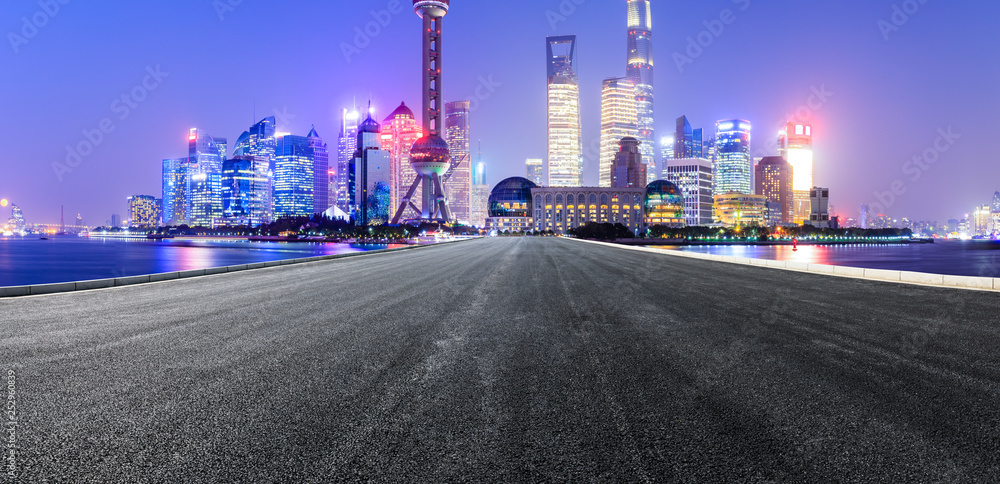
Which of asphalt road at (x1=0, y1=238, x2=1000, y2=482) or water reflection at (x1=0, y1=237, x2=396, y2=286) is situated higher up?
asphalt road at (x1=0, y1=238, x2=1000, y2=482)

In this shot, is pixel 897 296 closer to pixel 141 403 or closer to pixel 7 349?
pixel 141 403

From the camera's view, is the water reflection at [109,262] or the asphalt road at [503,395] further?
the water reflection at [109,262]

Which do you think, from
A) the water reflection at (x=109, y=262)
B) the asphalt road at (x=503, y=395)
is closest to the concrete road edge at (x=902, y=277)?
the asphalt road at (x=503, y=395)

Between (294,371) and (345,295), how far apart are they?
29.7 feet

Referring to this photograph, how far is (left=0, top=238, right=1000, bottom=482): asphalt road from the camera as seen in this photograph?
13.7ft

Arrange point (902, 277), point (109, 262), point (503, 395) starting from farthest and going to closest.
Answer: point (109, 262), point (902, 277), point (503, 395)

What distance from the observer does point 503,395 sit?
595cm

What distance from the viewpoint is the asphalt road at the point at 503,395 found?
13.7 feet

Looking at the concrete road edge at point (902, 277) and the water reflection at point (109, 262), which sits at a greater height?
the concrete road edge at point (902, 277)
